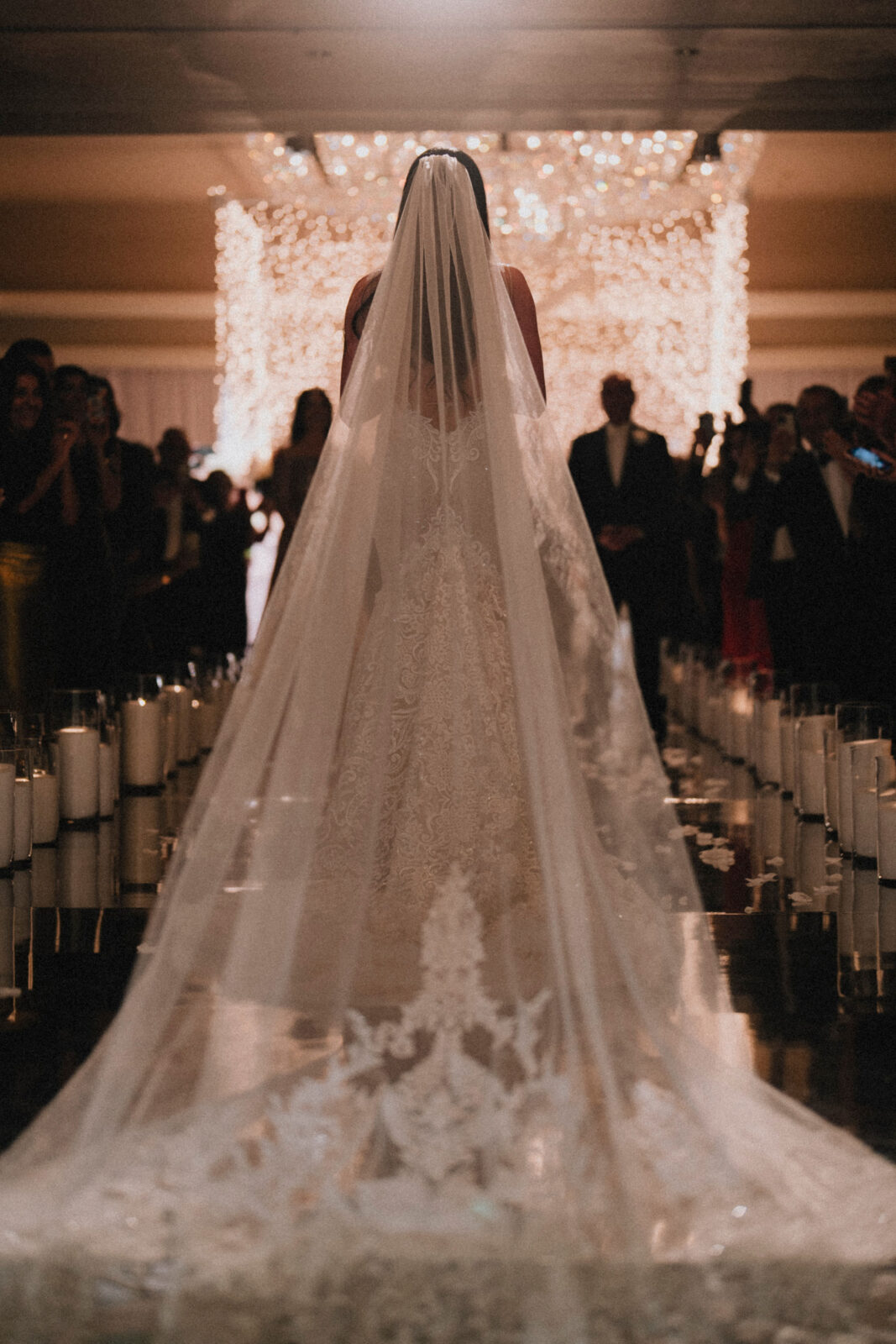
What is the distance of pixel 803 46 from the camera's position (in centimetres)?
614

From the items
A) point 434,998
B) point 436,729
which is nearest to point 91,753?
point 436,729

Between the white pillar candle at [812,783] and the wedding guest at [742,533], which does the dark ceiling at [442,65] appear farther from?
the white pillar candle at [812,783]

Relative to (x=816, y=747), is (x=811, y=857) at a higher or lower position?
lower

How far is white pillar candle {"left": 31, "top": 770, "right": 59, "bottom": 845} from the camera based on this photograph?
359 cm

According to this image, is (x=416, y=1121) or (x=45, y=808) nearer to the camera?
(x=416, y=1121)

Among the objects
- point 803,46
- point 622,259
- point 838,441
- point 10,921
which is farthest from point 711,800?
point 622,259

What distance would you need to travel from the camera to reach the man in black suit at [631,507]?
6.24 m

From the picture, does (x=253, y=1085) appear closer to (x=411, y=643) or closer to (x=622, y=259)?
(x=411, y=643)

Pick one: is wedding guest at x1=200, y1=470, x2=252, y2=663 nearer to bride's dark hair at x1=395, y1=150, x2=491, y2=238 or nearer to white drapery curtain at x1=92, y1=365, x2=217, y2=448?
bride's dark hair at x1=395, y1=150, x2=491, y2=238

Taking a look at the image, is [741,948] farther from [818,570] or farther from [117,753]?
[818,570]

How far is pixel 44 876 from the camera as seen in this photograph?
330cm

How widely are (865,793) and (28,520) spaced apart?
114 inches

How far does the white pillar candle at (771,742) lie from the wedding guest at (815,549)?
0.65 meters

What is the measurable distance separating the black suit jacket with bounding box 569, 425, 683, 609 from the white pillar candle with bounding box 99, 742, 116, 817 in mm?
2787
